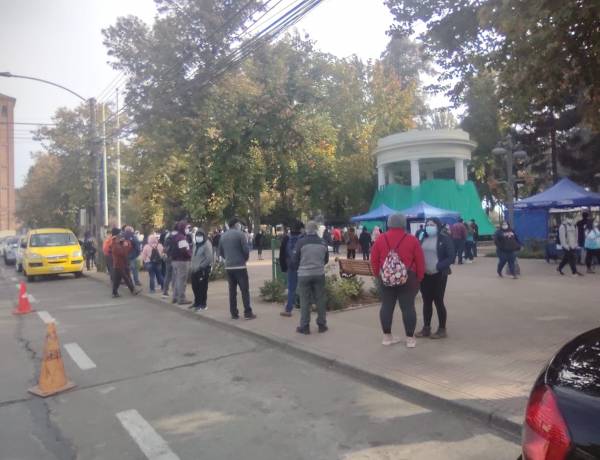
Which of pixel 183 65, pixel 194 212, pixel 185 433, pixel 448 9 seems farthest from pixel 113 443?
pixel 183 65

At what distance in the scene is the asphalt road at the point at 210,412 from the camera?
155 inches

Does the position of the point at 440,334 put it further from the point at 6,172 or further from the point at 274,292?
the point at 6,172

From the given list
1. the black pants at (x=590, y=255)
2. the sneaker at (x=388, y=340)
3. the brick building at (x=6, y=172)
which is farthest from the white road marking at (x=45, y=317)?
the brick building at (x=6, y=172)

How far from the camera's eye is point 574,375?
7.09ft

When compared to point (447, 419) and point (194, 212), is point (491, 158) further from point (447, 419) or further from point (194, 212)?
point (447, 419)

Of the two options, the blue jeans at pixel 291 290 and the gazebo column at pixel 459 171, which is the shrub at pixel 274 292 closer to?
the blue jeans at pixel 291 290

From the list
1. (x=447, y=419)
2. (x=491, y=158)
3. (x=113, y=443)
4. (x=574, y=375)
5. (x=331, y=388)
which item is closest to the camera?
(x=574, y=375)

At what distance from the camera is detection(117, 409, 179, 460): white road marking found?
12.8ft

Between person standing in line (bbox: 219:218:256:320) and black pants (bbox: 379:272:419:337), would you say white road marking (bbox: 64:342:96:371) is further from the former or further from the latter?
black pants (bbox: 379:272:419:337)

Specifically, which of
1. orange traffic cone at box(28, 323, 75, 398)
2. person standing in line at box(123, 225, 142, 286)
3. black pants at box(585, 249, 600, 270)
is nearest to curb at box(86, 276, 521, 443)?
orange traffic cone at box(28, 323, 75, 398)

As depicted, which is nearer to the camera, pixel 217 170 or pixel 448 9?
pixel 448 9

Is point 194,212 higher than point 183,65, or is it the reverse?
point 183,65

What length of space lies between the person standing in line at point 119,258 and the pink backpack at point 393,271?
27.5 ft

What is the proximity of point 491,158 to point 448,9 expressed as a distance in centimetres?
3196
